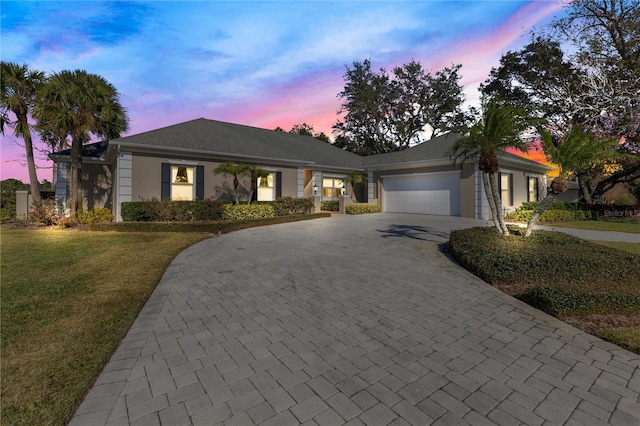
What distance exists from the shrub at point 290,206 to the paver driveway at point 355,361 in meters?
10.8

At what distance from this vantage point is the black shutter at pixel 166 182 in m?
14.2

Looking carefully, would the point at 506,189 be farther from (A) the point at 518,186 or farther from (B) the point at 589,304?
(B) the point at 589,304

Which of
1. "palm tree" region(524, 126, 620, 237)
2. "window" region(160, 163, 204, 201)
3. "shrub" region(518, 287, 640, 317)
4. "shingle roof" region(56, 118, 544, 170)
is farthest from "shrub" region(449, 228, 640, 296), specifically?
"window" region(160, 163, 204, 201)

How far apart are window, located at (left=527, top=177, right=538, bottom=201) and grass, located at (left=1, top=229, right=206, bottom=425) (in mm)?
24053

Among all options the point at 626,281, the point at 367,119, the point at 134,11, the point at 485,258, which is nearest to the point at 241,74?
the point at 134,11

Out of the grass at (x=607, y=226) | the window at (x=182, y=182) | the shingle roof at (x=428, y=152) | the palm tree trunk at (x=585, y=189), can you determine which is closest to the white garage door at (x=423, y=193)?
the shingle roof at (x=428, y=152)

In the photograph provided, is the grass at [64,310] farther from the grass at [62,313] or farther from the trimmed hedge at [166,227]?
the trimmed hedge at [166,227]

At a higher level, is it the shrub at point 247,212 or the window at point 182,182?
the window at point 182,182

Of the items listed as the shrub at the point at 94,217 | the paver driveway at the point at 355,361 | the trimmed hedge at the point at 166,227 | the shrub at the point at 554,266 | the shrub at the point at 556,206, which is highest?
the shrub at the point at 556,206

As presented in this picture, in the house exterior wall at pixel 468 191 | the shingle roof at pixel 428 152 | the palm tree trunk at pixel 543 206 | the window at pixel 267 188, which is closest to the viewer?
the palm tree trunk at pixel 543 206

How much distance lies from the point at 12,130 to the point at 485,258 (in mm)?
22667

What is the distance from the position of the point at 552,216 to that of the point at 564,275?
1508 cm

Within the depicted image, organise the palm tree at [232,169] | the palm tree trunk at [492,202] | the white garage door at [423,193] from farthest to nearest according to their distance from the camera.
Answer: the white garage door at [423,193] < the palm tree at [232,169] < the palm tree trunk at [492,202]

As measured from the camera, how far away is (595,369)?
9.46 feet
